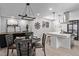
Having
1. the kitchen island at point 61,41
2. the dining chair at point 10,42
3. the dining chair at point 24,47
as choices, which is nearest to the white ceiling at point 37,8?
the dining chair at point 10,42

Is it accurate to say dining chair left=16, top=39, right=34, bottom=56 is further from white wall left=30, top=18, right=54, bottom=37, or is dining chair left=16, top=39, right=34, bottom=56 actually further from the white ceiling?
the white ceiling

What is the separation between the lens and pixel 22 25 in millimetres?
3125

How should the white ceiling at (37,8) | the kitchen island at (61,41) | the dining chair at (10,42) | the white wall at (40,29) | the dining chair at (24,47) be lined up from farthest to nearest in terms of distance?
the kitchen island at (61,41), the dining chair at (10,42), the white wall at (40,29), the white ceiling at (37,8), the dining chair at (24,47)

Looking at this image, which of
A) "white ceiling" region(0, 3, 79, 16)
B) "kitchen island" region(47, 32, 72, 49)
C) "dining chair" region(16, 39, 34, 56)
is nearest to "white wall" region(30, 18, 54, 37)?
"white ceiling" region(0, 3, 79, 16)

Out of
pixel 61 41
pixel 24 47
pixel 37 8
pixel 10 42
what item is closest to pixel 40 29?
pixel 37 8

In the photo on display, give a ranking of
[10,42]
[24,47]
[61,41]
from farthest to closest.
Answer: [61,41] → [10,42] → [24,47]

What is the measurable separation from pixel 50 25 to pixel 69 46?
227cm

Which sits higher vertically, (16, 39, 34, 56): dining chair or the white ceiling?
the white ceiling

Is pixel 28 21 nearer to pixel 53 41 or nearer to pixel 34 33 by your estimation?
pixel 34 33

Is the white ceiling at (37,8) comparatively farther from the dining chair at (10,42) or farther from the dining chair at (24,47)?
the dining chair at (24,47)

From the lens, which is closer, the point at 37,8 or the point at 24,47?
the point at 24,47

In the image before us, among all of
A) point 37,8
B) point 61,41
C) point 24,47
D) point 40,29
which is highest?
point 37,8

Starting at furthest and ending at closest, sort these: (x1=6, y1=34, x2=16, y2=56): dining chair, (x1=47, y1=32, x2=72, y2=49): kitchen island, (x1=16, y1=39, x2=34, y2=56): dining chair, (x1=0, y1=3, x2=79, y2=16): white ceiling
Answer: (x1=47, y1=32, x2=72, y2=49): kitchen island
(x1=6, y1=34, x2=16, y2=56): dining chair
(x1=0, y1=3, x2=79, y2=16): white ceiling
(x1=16, y1=39, x2=34, y2=56): dining chair

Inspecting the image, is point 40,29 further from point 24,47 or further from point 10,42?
point 10,42
